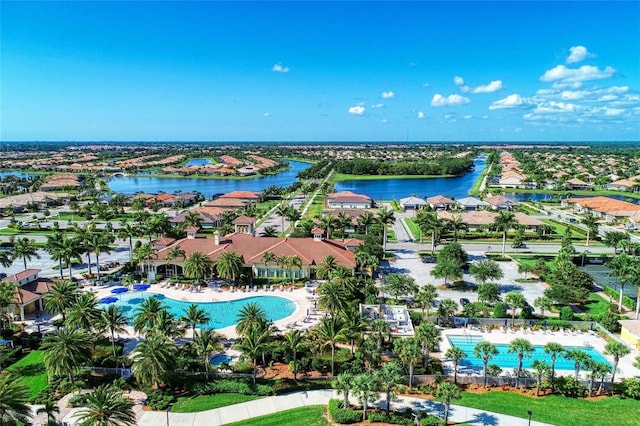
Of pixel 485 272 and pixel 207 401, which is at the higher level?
pixel 485 272

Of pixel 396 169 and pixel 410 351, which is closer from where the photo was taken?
pixel 410 351

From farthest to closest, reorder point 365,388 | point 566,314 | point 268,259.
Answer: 1. point 268,259
2. point 566,314
3. point 365,388

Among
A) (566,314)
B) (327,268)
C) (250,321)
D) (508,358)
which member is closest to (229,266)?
(327,268)

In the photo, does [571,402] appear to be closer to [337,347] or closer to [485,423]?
[485,423]

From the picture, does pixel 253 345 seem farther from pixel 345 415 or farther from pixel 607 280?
pixel 607 280

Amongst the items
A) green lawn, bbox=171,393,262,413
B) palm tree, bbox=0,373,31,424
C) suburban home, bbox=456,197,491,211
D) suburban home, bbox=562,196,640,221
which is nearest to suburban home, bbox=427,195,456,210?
suburban home, bbox=456,197,491,211

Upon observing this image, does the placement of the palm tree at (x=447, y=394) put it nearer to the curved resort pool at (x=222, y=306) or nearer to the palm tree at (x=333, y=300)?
the palm tree at (x=333, y=300)

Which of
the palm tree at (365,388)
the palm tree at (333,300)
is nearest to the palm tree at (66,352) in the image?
the palm tree at (333,300)

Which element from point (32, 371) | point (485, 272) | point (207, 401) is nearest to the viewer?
point (207, 401)
